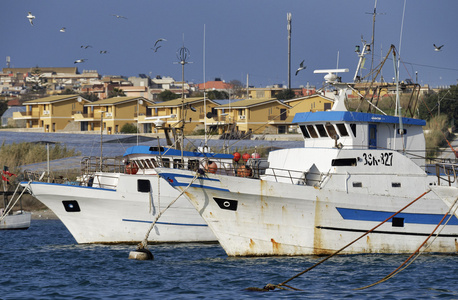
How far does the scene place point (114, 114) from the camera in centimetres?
9094

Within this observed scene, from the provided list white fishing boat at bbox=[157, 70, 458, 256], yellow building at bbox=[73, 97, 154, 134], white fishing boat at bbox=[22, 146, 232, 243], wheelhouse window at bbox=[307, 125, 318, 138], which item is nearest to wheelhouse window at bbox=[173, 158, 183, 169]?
white fishing boat at bbox=[22, 146, 232, 243]

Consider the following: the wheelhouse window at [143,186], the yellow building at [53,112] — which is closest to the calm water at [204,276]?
the wheelhouse window at [143,186]

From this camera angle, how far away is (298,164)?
26422 millimetres

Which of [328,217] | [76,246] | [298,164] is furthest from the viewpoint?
[76,246]

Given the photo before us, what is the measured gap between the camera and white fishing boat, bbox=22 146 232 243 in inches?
1226

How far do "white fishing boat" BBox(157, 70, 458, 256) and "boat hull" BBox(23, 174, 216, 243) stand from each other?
21.4 feet

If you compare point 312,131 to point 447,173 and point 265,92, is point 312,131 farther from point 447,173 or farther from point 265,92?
point 265,92

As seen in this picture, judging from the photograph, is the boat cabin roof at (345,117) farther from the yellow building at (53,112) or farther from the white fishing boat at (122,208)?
the yellow building at (53,112)

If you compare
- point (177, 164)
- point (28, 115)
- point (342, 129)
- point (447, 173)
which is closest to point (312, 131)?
point (342, 129)

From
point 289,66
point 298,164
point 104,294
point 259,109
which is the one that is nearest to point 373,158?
point 298,164

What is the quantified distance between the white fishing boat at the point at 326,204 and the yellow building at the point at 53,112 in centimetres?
7290

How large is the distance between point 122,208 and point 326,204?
10553 mm

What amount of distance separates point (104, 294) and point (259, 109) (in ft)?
209

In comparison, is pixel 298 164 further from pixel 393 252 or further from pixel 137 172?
pixel 137 172
